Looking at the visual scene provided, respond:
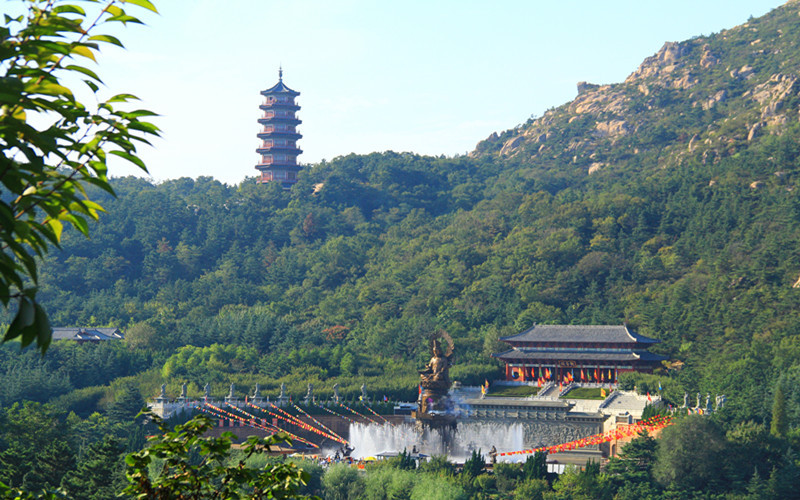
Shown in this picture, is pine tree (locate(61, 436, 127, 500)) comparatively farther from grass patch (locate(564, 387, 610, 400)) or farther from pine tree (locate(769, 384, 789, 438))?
grass patch (locate(564, 387, 610, 400))

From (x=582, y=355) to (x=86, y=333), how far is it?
35237 mm

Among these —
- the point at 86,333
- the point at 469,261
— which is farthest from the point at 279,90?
the point at 86,333

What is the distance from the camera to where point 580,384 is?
67.8 meters

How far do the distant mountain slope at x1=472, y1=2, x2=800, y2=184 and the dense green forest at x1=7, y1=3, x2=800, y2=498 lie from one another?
49 centimetres

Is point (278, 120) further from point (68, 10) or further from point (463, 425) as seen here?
point (68, 10)

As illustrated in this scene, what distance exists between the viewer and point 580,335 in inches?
2835

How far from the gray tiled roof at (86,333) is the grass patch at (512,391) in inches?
1100

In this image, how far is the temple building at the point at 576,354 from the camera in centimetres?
→ 6888

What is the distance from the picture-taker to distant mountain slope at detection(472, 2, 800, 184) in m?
123

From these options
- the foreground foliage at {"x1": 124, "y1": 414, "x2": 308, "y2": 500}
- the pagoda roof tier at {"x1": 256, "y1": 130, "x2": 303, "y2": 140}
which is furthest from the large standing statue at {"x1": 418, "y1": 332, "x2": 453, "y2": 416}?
the pagoda roof tier at {"x1": 256, "y1": 130, "x2": 303, "y2": 140}

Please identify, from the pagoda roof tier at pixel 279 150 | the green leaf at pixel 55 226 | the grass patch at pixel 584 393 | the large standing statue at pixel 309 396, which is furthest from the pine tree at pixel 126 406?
the pagoda roof tier at pixel 279 150

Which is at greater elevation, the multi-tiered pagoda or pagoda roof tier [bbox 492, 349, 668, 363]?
the multi-tiered pagoda

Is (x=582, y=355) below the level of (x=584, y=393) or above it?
above

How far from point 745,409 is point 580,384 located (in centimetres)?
1795
